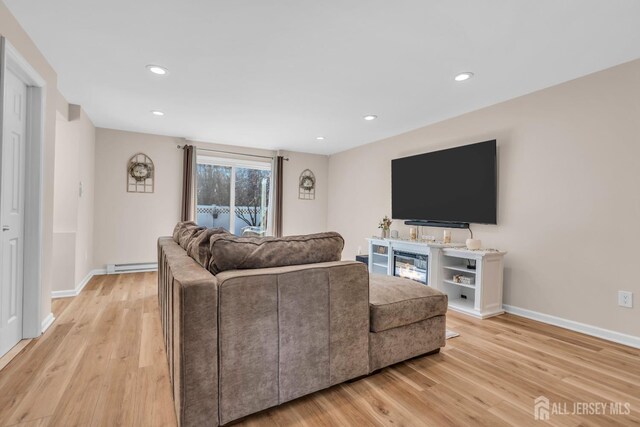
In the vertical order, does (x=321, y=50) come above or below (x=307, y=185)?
above

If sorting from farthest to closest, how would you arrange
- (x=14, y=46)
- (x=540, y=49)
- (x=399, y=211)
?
(x=399, y=211) < (x=540, y=49) < (x=14, y=46)

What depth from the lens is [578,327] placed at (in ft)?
9.30

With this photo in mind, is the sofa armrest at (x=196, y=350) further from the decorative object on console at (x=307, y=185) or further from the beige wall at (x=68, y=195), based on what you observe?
the decorative object on console at (x=307, y=185)

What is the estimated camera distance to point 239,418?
5.04ft

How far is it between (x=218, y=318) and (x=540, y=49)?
2942mm

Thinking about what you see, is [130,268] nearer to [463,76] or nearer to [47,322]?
[47,322]

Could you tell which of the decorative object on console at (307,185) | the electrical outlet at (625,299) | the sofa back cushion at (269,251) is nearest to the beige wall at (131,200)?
the decorative object on console at (307,185)

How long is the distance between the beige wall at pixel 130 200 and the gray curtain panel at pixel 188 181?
0.12m

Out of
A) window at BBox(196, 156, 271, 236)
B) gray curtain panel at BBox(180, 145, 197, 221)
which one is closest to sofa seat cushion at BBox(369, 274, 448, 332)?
gray curtain panel at BBox(180, 145, 197, 221)

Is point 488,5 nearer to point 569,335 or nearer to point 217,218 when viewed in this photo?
point 569,335

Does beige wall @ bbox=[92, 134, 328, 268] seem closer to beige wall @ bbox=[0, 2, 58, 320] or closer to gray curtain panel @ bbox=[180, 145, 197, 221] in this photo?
gray curtain panel @ bbox=[180, 145, 197, 221]

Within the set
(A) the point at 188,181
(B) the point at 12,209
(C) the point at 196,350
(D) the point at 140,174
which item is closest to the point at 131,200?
(D) the point at 140,174

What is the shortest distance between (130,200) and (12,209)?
2926mm

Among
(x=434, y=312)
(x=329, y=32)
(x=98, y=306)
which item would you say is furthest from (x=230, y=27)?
(x=98, y=306)
